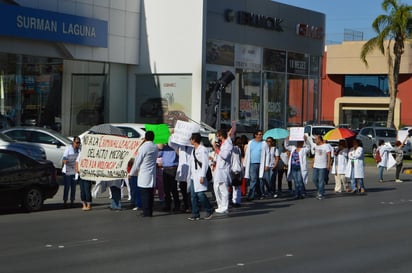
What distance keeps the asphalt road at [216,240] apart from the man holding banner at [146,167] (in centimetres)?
58

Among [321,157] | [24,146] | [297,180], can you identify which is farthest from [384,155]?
[24,146]

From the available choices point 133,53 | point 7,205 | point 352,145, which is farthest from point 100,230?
point 133,53

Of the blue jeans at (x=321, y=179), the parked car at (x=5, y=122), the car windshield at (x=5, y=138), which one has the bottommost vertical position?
the blue jeans at (x=321, y=179)

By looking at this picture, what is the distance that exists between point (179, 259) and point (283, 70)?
28.7 metres

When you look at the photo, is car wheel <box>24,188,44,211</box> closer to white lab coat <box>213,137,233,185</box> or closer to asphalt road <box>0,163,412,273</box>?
asphalt road <box>0,163,412,273</box>

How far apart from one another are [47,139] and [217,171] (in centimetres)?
905

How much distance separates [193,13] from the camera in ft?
104

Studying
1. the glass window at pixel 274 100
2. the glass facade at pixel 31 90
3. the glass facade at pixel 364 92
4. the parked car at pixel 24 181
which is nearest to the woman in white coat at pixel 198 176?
the parked car at pixel 24 181

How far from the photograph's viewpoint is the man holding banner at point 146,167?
14945 mm

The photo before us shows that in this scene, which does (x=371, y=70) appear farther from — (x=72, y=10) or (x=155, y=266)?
(x=155, y=266)

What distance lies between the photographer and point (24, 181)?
15.7 m

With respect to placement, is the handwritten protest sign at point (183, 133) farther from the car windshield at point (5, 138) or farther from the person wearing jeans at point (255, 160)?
Result: the car windshield at point (5, 138)

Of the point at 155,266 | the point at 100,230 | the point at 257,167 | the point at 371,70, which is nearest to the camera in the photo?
the point at 155,266

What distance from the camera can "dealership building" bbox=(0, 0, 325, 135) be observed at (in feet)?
92.9
